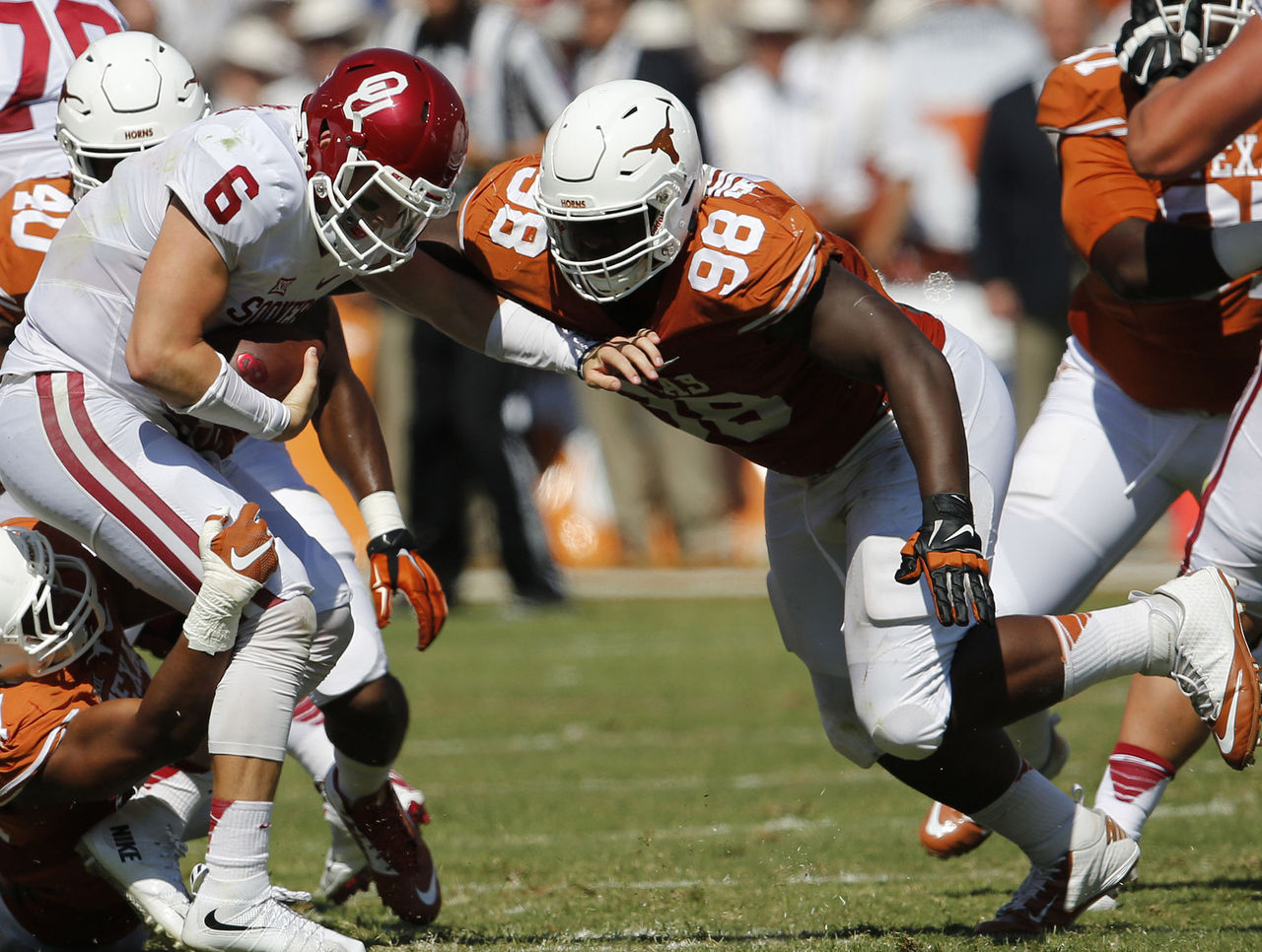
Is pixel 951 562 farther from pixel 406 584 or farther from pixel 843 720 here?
pixel 406 584

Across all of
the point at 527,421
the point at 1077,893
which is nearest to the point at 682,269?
the point at 1077,893

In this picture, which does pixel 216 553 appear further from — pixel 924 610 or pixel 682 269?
pixel 924 610

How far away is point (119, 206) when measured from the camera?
3482mm

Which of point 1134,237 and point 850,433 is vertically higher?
point 1134,237

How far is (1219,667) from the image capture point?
140 inches

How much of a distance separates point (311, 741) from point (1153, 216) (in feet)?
7.88

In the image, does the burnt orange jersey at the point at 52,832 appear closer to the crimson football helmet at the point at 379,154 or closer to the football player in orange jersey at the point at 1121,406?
the crimson football helmet at the point at 379,154

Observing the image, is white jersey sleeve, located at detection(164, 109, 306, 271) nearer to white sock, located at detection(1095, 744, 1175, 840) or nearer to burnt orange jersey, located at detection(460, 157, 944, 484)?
burnt orange jersey, located at detection(460, 157, 944, 484)

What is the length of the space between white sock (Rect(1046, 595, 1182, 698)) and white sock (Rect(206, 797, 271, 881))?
165 cm

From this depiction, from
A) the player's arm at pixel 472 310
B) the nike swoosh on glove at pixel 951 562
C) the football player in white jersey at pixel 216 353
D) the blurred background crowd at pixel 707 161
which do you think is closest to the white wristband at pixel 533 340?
the player's arm at pixel 472 310

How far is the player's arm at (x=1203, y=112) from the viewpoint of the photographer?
3.65 m

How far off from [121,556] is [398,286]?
33.0 inches

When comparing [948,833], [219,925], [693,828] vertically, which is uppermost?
[219,925]

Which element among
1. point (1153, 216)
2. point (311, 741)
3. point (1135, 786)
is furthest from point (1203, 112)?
point (311, 741)
